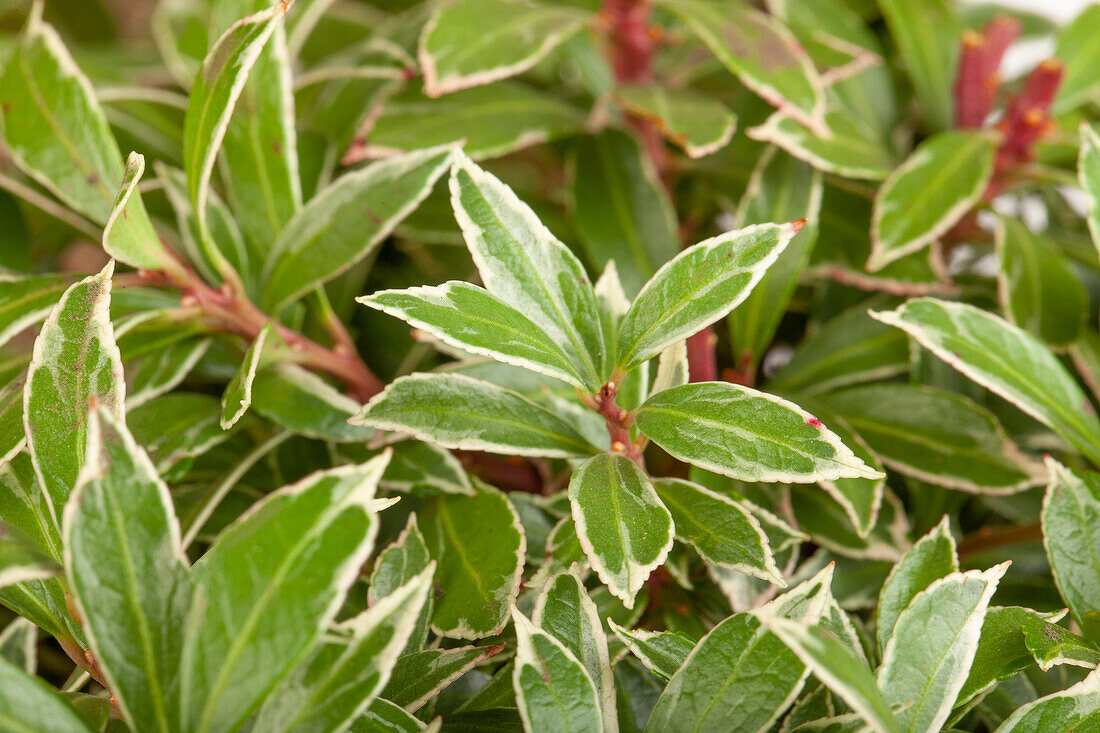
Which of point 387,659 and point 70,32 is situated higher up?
point 70,32

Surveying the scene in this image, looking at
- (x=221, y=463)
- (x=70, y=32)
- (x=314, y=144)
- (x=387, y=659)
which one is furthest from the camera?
(x=70, y=32)

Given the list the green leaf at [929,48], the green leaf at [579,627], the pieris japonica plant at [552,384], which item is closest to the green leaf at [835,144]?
the pieris japonica plant at [552,384]

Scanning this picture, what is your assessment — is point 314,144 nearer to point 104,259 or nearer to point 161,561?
point 104,259

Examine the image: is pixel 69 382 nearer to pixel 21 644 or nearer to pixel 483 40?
pixel 21 644

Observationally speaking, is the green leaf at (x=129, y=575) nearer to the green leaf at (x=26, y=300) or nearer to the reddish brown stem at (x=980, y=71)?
the green leaf at (x=26, y=300)

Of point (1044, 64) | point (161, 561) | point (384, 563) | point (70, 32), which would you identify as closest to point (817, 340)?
point (1044, 64)

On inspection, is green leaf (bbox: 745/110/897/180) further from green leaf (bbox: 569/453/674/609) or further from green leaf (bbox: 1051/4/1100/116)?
green leaf (bbox: 569/453/674/609)
